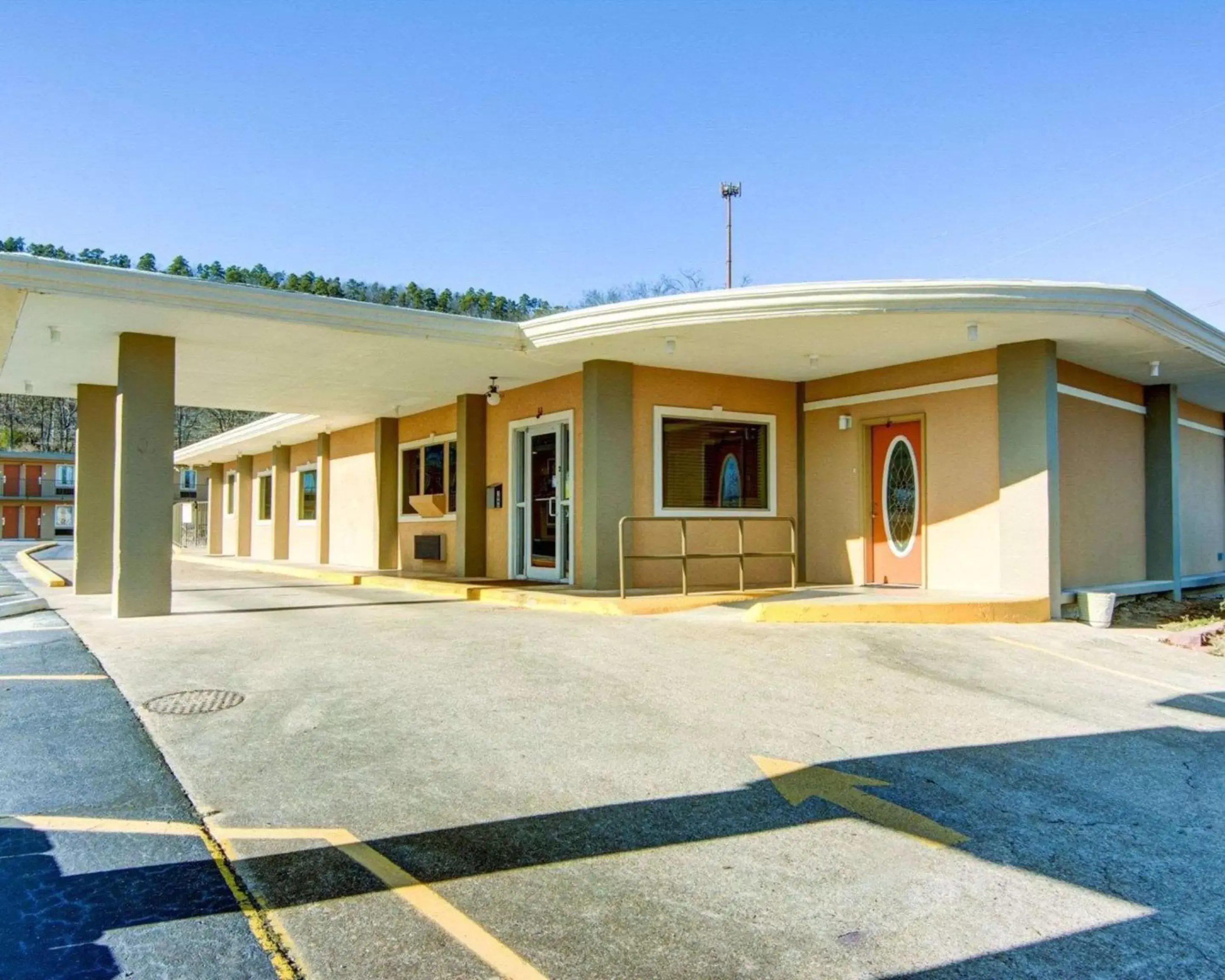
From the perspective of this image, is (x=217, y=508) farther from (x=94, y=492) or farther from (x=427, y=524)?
(x=94, y=492)

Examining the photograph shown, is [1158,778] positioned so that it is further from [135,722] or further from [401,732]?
[135,722]

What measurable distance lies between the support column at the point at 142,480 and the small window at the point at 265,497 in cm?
1493

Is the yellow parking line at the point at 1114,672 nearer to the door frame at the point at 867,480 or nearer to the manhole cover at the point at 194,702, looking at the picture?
the door frame at the point at 867,480

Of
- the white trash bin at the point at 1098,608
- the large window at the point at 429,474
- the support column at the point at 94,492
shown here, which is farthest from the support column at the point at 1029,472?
the support column at the point at 94,492

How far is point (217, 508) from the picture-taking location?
28734mm

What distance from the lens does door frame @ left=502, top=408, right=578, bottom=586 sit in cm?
1130

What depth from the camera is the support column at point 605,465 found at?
10555mm

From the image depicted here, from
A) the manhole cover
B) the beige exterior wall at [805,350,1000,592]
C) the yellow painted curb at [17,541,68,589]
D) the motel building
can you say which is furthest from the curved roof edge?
the yellow painted curb at [17,541,68,589]

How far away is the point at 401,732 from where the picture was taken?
4.88 m

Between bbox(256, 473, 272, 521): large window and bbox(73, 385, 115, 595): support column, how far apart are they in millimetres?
10829

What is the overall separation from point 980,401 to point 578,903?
28.5 ft

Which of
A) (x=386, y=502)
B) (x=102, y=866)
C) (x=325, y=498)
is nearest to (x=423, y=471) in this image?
(x=386, y=502)

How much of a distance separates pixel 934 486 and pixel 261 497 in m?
20.0

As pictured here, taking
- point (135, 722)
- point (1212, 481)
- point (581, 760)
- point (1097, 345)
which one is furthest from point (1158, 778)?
point (1212, 481)
